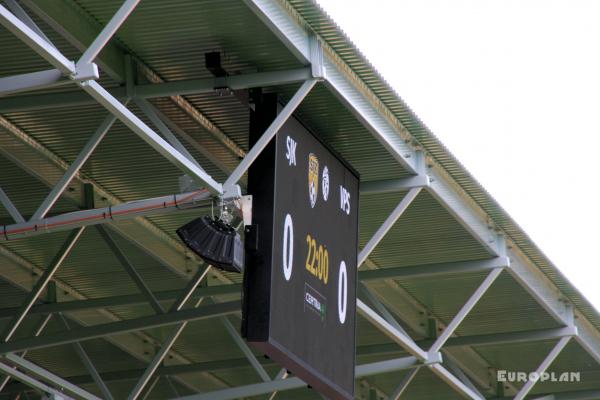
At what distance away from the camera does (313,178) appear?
696 inches

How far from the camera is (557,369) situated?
1170 inches

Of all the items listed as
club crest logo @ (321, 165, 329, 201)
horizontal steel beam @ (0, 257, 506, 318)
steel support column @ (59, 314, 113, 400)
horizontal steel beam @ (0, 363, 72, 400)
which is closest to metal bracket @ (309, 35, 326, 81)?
club crest logo @ (321, 165, 329, 201)

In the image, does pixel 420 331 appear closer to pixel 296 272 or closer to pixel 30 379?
pixel 30 379

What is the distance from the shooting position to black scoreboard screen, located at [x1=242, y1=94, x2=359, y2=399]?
1600 centimetres

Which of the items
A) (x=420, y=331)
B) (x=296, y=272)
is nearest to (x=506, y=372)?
(x=420, y=331)

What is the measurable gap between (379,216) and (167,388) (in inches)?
346

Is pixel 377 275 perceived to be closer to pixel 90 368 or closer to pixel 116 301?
pixel 116 301

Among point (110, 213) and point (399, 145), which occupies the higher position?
point (399, 145)

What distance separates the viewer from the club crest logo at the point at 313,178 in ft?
57.5

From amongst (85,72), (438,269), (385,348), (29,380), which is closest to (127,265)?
(29,380)

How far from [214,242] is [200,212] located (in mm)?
5717

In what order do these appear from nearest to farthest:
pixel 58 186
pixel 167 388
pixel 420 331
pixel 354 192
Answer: pixel 58 186 → pixel 354 192 → pixel 420 331 → pixel 167 388

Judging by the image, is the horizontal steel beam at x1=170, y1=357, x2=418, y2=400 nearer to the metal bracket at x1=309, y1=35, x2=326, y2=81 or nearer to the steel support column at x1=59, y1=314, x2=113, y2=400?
the steel support column at x1=59, y1=314, x2=113, y2=400

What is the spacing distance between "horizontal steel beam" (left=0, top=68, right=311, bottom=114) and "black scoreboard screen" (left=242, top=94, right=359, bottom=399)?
583 millimetres
